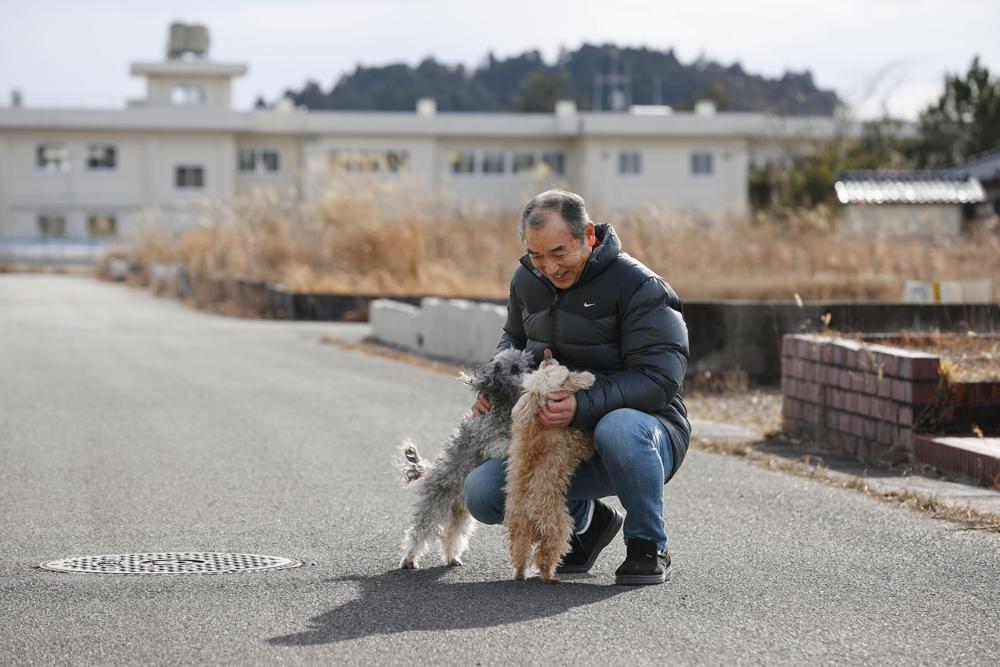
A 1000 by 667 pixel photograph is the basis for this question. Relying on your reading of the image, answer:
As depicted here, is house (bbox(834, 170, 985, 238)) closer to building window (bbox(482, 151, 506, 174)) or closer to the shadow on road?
the shadow on road

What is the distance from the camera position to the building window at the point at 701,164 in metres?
66.4

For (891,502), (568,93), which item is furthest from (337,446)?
(568,93)

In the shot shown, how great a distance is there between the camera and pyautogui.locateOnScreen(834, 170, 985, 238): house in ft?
86.9

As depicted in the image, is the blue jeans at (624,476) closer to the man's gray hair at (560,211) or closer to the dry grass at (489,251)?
the man's gray hair at (560,211)

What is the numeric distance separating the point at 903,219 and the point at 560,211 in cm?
2331

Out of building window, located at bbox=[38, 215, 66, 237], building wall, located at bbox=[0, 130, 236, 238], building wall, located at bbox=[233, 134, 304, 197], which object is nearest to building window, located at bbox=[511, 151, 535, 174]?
building wall, located at bbox=[233, 134, 304, 197]

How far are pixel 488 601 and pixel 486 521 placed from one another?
1.64 ft

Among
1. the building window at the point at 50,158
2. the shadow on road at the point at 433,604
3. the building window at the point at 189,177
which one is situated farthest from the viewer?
the building window at the point at 189,177

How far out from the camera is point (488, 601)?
548cm

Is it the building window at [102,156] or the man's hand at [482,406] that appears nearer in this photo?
the man's hand at [482,406]

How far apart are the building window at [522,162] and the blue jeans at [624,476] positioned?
62.3 m

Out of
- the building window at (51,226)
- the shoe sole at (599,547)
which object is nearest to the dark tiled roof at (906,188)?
the shoe sole at (599,547)

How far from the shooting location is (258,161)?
6706 cm

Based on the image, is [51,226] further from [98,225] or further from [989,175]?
[989,175]
